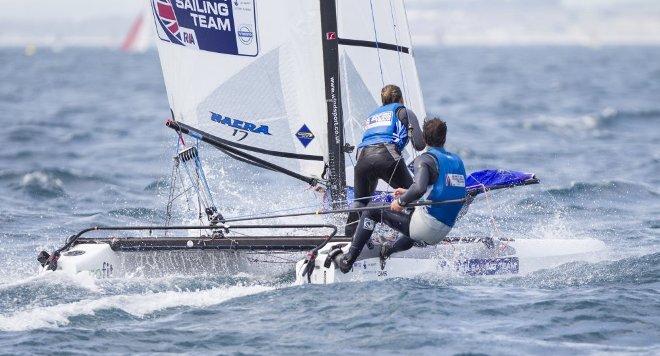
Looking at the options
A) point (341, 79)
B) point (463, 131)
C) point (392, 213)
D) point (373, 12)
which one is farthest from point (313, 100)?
point (463, 131)

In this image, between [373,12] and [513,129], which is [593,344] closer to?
[373,12]

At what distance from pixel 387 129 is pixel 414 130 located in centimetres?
25

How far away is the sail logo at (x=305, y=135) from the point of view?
10.9 meters

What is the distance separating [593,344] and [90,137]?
18.3 metres

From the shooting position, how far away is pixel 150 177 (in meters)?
Answer: 17.9

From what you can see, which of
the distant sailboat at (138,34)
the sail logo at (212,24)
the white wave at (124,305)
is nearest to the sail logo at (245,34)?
the sail logo at (212,24)

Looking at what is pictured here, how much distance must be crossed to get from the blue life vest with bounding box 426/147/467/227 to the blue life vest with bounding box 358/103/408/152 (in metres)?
0.63

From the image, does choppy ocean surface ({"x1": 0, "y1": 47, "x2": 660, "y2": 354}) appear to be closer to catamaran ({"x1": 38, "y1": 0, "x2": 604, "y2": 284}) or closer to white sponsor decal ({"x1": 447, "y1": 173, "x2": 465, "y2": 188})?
catamaran ({"x1": 38, "y1": 0, "x2": 604, "y2": 284})

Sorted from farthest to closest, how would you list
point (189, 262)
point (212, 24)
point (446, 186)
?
point (212, 24) → point (189, 262) → point (446, 186)

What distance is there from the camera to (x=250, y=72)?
10.9 m

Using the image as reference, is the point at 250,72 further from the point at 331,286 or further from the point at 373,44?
the point at 331,286

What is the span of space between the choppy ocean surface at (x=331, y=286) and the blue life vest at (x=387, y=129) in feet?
4.04

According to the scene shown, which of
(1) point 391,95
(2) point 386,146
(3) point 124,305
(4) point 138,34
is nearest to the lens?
(3) point 124,305

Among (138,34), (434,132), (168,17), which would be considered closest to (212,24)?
(168,17)
